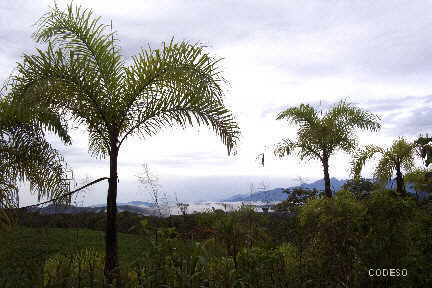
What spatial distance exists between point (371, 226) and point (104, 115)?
467 centimetres

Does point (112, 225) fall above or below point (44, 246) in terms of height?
above

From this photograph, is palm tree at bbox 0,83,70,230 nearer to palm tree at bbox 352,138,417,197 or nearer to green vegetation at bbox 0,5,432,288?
green vegetation at bbox 0,5,432,288

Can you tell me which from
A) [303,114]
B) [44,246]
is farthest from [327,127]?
[44,246]

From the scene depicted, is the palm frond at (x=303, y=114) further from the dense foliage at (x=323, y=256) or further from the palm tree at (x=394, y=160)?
the dense foliage at (x=323, y=256)

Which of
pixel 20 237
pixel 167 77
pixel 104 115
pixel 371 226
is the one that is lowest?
pixel 20 237

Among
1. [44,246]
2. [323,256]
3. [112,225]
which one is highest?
[112,225]

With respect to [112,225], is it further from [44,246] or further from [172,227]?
[44,246]

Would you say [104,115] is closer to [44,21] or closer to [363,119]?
[44,21]

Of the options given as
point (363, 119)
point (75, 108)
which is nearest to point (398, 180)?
point (363, 119)

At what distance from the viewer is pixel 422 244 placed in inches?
184

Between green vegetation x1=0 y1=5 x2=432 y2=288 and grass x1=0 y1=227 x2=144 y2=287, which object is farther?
grass x1=0 y1=227 x2=144 y2=287

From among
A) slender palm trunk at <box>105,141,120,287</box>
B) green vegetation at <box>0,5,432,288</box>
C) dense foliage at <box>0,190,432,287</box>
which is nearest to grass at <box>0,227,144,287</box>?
green vegetation at <box>0,5,432,288</box>

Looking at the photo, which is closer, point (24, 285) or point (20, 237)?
point (24, 285)

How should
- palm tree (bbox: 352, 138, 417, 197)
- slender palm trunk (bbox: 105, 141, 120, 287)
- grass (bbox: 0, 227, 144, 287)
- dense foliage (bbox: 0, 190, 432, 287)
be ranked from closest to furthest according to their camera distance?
Result: dense foliage (bbox: 0, 190, 432, 287), slender palm trunk (bbox: 105, 141, 120, 287), grass (bbox: 0, 227, 144, 287), palm tree (bbox: 352, 138, 417, 197)
